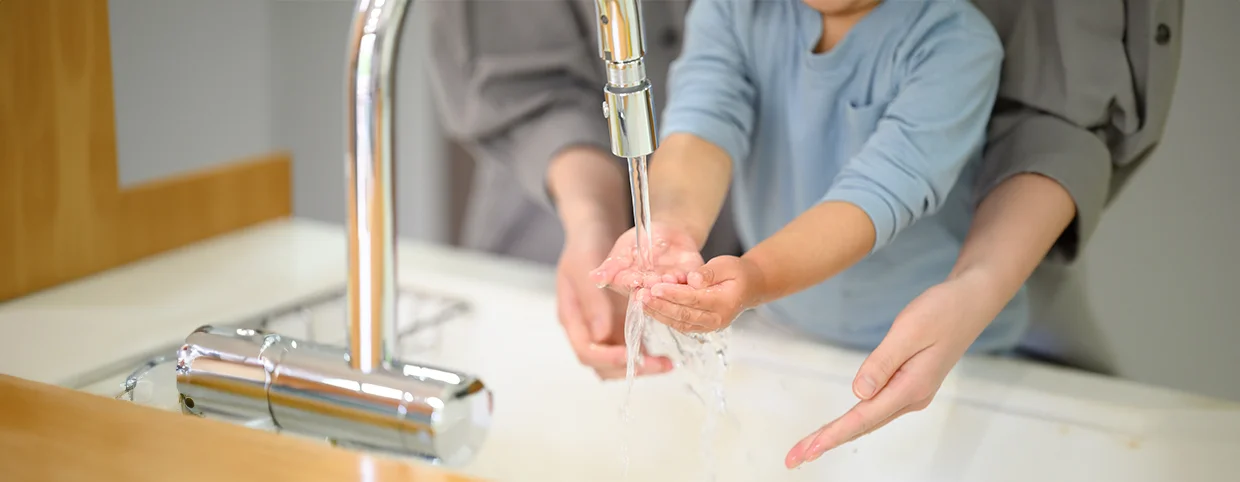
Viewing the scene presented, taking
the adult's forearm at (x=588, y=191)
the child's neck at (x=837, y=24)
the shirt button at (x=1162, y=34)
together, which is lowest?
the adult's forearm at (x=588, y=191)

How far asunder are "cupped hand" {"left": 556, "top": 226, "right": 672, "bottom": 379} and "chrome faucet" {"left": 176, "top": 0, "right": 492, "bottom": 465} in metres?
0.10

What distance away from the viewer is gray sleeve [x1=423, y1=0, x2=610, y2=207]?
79 cm

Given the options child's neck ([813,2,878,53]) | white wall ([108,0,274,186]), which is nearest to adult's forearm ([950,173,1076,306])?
child's neck ([813,2,878,53])

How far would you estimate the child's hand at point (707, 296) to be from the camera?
1.57 feet

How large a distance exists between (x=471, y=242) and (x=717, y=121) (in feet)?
1.55

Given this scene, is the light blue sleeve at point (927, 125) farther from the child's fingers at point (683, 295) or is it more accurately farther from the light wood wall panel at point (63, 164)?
the light wood wall panel at point (63, 164)

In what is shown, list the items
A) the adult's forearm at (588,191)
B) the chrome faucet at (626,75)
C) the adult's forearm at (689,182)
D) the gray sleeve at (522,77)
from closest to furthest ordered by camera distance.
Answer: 1. the chrome faucet at (626,75)
2. the adult's forearm at (689,182)
3. the adult's forearm at (588,191)
4. the gray sleeve at (522,77)

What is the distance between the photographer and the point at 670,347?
1.92ft

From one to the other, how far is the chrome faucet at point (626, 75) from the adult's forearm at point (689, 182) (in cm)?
9

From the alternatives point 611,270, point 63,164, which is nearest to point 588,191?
point 611,270

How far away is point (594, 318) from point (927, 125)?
8.6 inches

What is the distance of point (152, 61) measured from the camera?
0.73 metres

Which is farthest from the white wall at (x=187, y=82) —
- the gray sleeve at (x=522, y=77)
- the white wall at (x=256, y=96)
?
the gray sleeve at (x=522, y=77)

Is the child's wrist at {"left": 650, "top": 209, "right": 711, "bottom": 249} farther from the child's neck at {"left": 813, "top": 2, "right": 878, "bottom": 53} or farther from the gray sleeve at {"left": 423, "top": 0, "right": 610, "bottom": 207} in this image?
the gray sleeve at {"left": 423, "top": 0, "right": 610, "bottom": 207}
